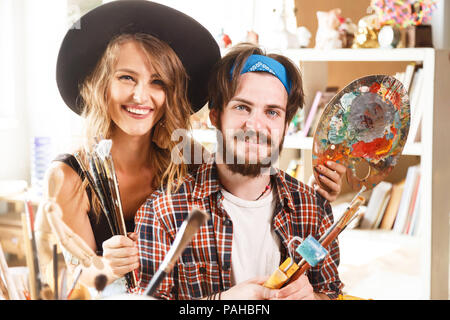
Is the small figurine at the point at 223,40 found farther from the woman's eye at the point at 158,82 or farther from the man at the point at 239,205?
the woman's eye at the point at 158,82

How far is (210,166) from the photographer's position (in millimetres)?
1271

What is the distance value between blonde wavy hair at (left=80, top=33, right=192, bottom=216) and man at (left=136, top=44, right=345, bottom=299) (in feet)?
0.21

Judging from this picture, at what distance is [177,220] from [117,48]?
17.1 inches

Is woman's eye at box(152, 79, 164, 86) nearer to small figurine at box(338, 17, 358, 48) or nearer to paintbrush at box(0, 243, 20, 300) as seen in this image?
paintbrush at box(0, 243, 20, 300)

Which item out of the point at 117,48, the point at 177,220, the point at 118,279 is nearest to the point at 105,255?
the point at 118,279

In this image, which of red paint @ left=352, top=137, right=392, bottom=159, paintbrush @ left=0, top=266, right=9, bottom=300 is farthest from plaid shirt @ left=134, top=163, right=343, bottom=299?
paintbrush @ left=0, top=266, right=9, bottom=300

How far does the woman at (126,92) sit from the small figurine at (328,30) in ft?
1.57

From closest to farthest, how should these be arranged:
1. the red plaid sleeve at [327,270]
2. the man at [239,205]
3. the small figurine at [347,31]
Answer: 1. the man at [239,205]
2. the red plaid sleeve at [327,270]
3. the small figurine at [347,31]

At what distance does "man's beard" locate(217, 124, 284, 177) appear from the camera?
1.23 meters

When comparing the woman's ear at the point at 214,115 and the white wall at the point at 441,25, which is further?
the white wall at the point at 441,25

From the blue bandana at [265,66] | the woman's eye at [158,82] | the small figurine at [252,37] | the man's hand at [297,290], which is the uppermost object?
the small figurine at [252,37]

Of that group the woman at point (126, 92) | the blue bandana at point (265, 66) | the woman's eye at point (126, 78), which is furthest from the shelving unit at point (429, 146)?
the woman's eye at point (126, 78)

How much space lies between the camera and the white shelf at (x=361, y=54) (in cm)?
142

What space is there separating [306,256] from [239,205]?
8.3 inches
